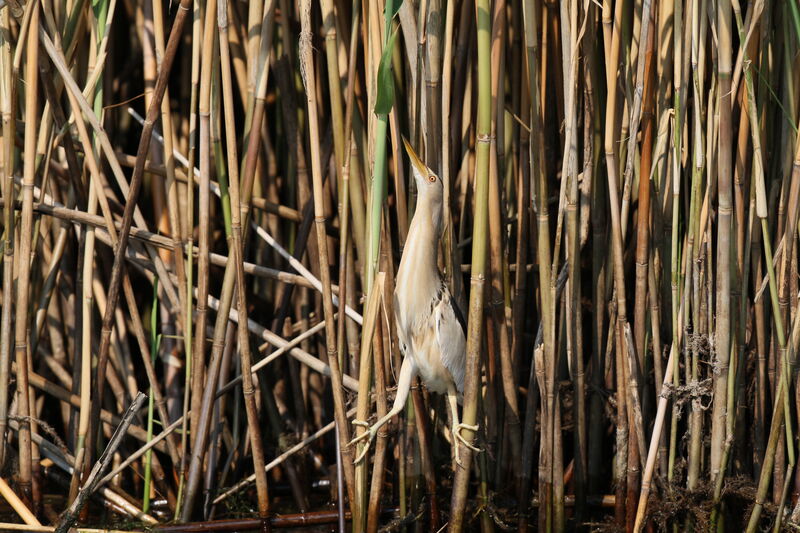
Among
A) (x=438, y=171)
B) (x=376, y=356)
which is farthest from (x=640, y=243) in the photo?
(x=376, y=356)

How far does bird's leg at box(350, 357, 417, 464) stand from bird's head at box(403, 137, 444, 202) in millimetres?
459

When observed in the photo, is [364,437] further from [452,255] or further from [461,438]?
[452,255]

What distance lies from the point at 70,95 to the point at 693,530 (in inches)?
84.3

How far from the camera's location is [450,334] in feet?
8.07

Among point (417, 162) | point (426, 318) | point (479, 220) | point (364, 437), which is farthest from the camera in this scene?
point (426, 318)

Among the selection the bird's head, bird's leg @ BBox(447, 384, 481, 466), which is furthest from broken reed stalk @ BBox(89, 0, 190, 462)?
bird's leg @ BBox(447, 384, 481, 466)

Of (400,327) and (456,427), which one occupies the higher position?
(400,327)

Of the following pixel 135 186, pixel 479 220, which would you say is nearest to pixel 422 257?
pixel 479 220

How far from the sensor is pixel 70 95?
246 cm

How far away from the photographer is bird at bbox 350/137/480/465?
2.26m

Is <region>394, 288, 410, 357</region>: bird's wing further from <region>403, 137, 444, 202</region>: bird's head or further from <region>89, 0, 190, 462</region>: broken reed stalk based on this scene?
<region>89, 0, 190, 462</region>: broken reed stalk

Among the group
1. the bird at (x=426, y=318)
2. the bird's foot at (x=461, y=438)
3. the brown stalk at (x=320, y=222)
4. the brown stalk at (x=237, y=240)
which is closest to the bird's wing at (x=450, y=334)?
the bird at (x=426, y=318)

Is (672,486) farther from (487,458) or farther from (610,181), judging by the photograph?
(610,181)

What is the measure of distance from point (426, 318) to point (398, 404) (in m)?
0.25
